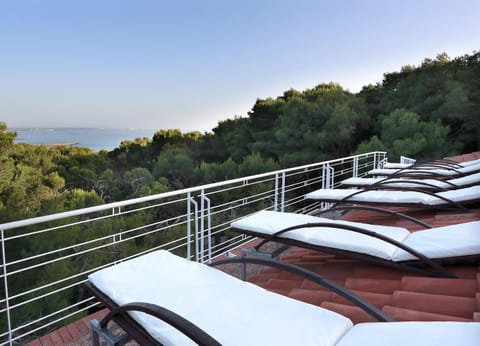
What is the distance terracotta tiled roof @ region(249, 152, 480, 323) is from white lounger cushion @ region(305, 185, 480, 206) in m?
1.20

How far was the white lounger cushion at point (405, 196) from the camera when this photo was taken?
2.94 m

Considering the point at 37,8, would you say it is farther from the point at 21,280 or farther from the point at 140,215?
the point at 21,280

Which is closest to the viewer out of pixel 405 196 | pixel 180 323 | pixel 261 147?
pixel 180 323

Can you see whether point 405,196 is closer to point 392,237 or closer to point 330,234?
point 392,237

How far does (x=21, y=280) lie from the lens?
334 inches

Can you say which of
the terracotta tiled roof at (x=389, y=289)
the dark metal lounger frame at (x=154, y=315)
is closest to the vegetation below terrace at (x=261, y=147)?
the terracotta tiled roof at (x=389, y=289)

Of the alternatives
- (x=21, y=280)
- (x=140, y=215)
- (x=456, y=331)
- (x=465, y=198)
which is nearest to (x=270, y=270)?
(x=456, y=331)

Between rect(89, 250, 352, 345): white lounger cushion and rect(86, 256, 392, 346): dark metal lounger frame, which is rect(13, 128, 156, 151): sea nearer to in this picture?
rect(89, 250, 352, 345): white lounger cushion

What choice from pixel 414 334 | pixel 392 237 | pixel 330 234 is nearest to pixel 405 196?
pixel 392 237

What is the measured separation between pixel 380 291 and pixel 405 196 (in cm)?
171

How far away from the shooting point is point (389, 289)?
67.3 inches

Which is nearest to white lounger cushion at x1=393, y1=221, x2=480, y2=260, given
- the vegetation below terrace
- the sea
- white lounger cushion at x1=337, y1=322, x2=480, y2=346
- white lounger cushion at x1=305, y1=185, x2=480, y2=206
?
white lounger cushion at x1=337, y1=322, x2=480, y2=346

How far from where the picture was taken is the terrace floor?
141cm

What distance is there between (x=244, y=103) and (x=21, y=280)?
1984 centimetres
